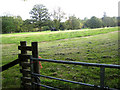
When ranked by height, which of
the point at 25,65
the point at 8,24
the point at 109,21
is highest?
the point at 109,21

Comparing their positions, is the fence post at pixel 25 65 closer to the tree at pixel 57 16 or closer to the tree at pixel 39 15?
the tree at pixel 39 15

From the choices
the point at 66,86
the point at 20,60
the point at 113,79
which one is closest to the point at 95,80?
the point at 113,79

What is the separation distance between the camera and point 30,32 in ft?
77.6

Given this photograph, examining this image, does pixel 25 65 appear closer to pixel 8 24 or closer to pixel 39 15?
pixel 8 24

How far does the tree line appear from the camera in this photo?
881 inches

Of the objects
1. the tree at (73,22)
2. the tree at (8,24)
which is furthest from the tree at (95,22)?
the tree at (8,24)

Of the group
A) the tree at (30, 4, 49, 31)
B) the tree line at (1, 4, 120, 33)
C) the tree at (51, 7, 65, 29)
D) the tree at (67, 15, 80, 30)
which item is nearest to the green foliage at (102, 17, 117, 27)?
the tree line at (1, 4, 120, 33)

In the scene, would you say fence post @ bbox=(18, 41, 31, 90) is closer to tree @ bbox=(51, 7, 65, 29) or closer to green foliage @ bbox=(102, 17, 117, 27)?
tree @ bbox=(51, 7, 65, 29)

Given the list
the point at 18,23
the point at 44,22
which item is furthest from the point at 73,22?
the point at 18,23

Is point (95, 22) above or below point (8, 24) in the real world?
above

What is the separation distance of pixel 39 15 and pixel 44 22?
5.97 ft

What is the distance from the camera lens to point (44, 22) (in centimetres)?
2408

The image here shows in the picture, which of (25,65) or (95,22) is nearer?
(25,65)

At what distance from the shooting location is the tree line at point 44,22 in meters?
22.4
